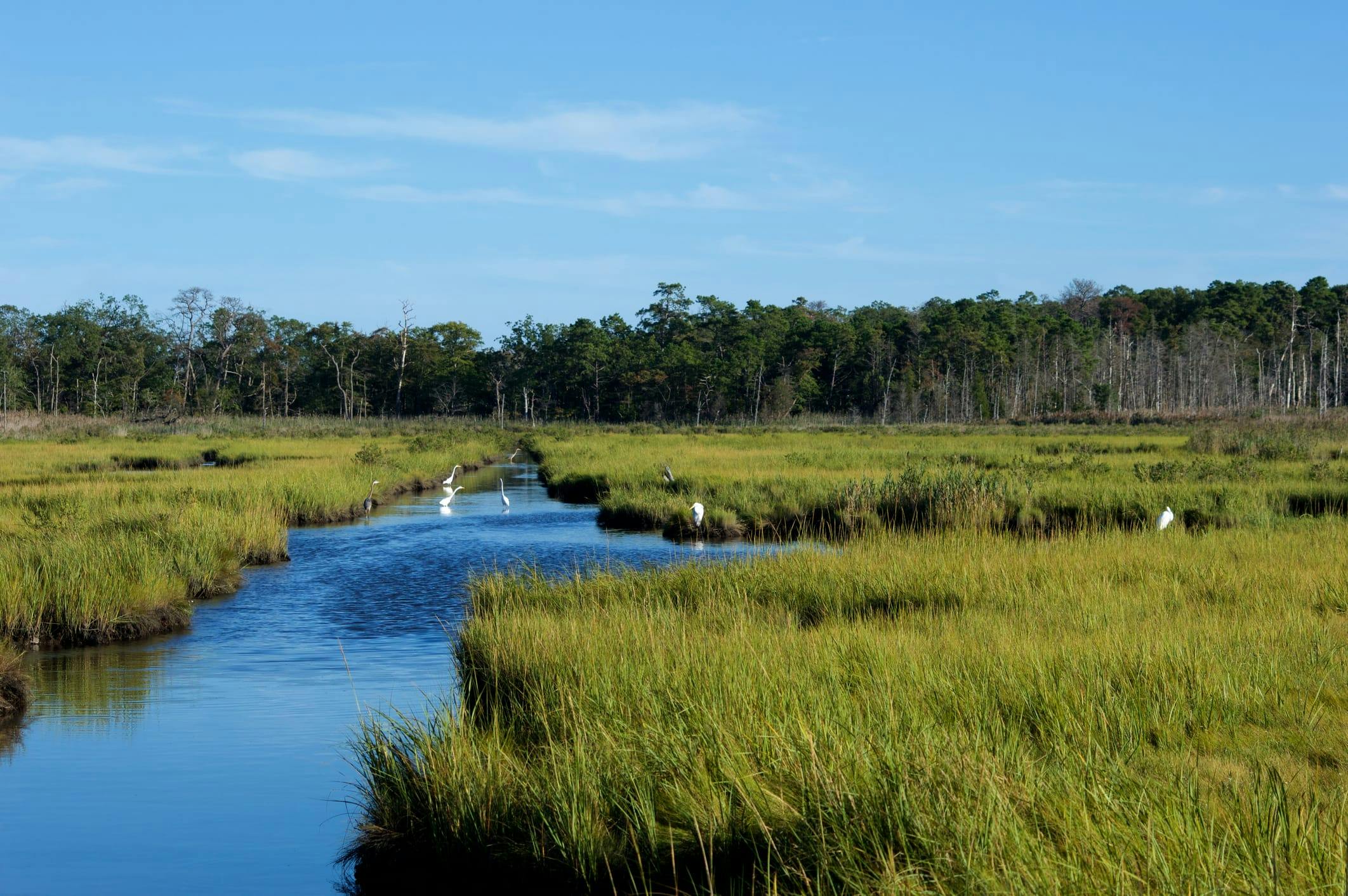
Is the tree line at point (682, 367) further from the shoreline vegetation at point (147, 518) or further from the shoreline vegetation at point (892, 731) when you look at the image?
the shoreline vegetation at point (892, 731)

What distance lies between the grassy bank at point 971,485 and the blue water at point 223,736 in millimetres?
4689

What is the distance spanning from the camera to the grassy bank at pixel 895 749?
4410 mm

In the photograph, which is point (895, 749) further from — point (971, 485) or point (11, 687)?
point (971, 485)

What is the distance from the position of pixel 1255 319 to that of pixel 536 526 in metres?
114

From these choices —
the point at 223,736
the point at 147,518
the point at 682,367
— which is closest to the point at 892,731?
the point at 223,736

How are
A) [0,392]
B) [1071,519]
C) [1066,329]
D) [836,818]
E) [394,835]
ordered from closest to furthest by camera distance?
1. [836,818]
2. [394,835]
3. [1071,519]
4. [0,392]
5. [1066,329]

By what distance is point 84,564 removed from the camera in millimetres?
12836

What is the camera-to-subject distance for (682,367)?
318 ft

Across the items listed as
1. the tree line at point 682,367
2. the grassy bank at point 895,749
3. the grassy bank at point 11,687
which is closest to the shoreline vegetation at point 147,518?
the grassy bank at point 11,687

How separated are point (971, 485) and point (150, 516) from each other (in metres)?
13.7

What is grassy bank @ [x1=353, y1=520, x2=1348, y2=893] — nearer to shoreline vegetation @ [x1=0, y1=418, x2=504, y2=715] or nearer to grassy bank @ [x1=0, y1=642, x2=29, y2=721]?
grassy bank @ [x1=0, y1=642, x2=29, y2=721]

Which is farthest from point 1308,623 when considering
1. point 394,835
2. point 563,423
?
point 563,423

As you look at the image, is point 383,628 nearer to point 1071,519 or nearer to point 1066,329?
point 1071,519

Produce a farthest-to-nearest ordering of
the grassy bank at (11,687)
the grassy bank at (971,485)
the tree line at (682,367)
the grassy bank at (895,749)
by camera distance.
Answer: the tree line at (682,367)
the grassy bank at (971,485)
the grassy bank at (11,687)
the grassy bank at (895,749)
